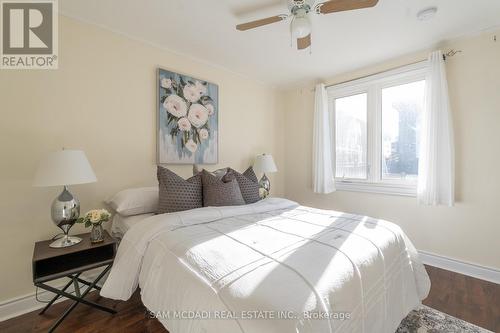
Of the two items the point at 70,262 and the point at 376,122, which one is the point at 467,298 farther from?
the point at 70,262

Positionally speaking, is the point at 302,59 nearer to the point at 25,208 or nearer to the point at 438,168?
the point at 438,168

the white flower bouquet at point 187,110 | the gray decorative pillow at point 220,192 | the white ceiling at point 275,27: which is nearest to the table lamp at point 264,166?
the white flower bouquet at point 187,110

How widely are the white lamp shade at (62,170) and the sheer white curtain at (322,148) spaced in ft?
9.32

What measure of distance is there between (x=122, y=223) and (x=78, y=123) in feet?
3.28

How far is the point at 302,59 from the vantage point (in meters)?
2.83

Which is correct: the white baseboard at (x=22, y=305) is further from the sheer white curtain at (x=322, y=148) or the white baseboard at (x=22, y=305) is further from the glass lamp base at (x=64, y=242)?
the sheer white curtain at (x=322, y=148)

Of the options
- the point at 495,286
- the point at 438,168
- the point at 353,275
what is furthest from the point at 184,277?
the point at 495,286

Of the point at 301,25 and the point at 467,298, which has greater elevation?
the point at 301,25

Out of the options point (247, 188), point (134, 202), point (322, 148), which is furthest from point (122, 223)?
point (322, 148)

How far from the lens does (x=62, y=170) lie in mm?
1536

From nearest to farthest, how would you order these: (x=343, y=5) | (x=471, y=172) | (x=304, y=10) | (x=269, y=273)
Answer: (x=269, y=273), (x=343, y=5), (x=304, y=10), (x=471, y=172)

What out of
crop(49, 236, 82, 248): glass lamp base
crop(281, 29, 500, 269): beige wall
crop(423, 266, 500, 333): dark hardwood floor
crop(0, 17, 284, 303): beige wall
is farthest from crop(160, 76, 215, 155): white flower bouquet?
crop(423, 266, 500, 333): dark hardwood floor

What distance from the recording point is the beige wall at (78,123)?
1727 millimetres

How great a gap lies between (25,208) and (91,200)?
437mm
